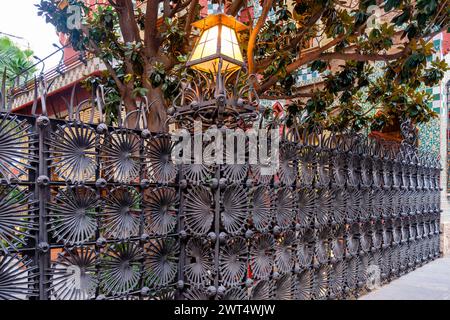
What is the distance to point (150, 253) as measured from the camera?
327cm

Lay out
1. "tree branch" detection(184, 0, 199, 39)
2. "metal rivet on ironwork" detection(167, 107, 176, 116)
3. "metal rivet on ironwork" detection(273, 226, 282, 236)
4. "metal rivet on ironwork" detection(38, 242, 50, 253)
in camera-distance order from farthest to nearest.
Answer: "tree branch" detection(184, 0, 199, 39) < "metal rivet on ironwork" detection(273, 226, 282, 236) < "metal rivet on ironwork" detection(167, 107, 176, 116) < "metal rivet on ironwork" detection(38, 242, 50, 253)

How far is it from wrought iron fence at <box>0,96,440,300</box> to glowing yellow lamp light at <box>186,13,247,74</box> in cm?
72

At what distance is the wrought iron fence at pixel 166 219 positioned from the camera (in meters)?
2.53

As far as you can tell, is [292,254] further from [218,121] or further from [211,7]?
[211,7]

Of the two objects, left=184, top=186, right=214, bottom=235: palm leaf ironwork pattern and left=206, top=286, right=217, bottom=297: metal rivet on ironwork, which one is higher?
left=184, top=186, right=214, bottom=235: palm leaf ironwork pattern

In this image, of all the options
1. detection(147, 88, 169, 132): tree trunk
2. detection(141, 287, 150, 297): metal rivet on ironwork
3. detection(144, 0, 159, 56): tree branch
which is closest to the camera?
detection(141, 287, 150, 297): metal rivet on ironwork

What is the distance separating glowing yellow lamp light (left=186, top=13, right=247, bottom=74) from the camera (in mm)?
3270

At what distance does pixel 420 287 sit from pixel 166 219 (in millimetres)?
4389

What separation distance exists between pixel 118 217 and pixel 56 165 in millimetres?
629

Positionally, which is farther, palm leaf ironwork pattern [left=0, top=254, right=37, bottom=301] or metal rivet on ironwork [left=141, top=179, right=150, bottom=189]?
metal rivet on ironwork [left=141, top=179, right=150, bottom=189]

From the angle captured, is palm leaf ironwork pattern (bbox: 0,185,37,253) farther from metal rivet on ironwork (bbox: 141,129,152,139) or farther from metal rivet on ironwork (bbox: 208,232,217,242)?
metal rivet on ironwork (bbox: 208,232,217,242)

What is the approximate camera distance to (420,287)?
576 centimetres

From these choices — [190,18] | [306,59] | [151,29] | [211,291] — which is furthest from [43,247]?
[306,59]

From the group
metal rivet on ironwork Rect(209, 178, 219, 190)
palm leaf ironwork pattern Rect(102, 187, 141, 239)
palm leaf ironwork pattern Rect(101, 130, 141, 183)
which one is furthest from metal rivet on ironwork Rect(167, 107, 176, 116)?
palm leaf ironwork pattern Rect(102, 187, 141, 239)
